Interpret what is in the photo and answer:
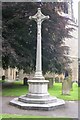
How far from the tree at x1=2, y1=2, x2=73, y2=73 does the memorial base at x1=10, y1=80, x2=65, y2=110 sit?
5.64 m

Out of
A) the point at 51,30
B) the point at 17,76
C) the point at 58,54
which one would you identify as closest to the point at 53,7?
the point at 51,30

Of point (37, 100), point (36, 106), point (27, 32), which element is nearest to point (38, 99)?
point (37, 100)

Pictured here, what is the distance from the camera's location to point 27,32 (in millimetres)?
19391

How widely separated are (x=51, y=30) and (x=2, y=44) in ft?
15.5

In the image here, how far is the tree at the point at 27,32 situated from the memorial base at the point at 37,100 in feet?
18.5

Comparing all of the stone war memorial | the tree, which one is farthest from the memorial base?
the tree

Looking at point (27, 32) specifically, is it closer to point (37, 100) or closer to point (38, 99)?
point (38, 99)

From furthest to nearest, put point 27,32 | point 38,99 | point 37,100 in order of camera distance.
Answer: point 27,32
point 38,99
point 37,100

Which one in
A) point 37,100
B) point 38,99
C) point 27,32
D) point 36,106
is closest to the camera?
point 36,106

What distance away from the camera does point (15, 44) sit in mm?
18562

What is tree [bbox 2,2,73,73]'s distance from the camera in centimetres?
1844

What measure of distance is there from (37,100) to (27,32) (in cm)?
902

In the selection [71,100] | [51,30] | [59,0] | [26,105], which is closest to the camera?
[26,105]

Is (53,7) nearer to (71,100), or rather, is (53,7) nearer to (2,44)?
(2,44)
